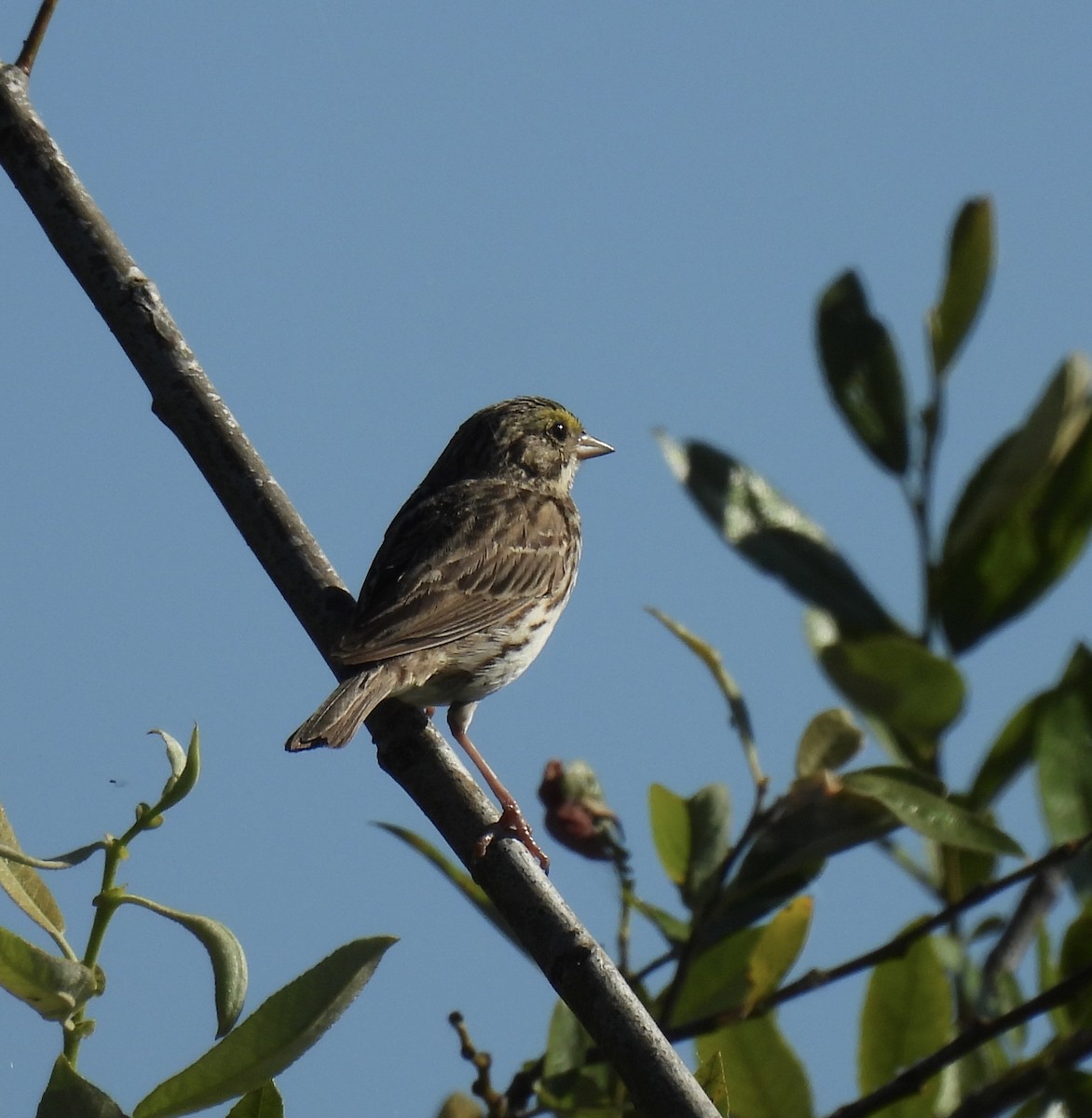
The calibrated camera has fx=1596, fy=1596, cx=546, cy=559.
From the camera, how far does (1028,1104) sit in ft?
6.41

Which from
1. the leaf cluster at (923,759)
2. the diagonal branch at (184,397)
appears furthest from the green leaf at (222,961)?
the diagonal branch at (184,397)

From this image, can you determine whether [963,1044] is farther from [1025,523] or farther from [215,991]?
[215,991]

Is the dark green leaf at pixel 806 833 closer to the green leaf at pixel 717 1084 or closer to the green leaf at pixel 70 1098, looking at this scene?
the green leaf at pixel 717 1084

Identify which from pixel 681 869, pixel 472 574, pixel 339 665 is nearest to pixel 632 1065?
pixel 681 869

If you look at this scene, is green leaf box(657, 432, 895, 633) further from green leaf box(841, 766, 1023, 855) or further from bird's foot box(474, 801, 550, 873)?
bird's foot box(474, 801, 550, 873)

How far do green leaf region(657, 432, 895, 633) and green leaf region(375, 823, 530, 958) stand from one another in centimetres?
92

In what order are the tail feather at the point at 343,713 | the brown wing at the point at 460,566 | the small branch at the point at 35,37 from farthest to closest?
the brown wing at the point at 460,566 < the tail feather at the point at 343,713 < the small branch at the point at 35,37

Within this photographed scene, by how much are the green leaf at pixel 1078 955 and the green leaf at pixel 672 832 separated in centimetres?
57

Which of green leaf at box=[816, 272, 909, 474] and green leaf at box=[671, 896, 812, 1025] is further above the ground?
green leaf at box=[816, 272, 909, 474]

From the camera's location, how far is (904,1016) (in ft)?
6.98

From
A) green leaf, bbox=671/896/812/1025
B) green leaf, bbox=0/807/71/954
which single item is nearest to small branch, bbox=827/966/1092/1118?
green leaf, bbox=671/896/812/1025

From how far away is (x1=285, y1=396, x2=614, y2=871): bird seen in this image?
16.0 ft

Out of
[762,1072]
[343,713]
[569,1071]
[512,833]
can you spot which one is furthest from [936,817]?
[343,713]

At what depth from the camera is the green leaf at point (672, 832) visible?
237 cm
